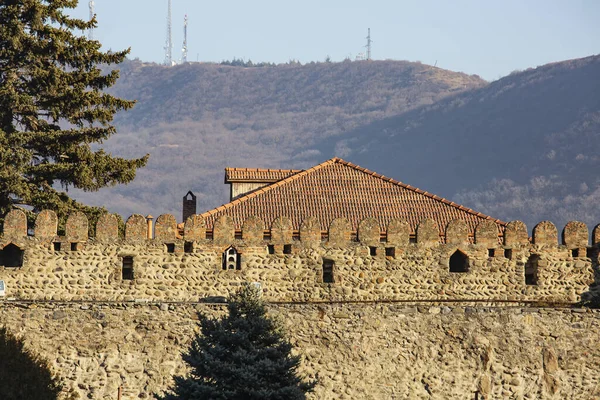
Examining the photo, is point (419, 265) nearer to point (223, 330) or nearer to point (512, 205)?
point (223, 330)

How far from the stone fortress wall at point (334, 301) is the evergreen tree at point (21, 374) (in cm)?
69

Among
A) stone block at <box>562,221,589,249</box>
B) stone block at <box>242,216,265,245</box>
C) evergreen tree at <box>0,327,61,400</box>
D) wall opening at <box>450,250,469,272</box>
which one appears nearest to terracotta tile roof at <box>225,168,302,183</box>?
wall opening at <box>450,250,469,272</box>

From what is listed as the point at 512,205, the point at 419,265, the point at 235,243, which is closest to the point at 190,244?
the point at 235,243

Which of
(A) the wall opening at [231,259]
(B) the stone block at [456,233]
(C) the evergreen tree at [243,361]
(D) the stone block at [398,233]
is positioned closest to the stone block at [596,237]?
(B) the stone block at [456,233]

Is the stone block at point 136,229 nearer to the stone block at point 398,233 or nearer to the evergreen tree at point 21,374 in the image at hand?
the evergreen tree at point 21,374

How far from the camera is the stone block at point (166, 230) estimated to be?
32.9m

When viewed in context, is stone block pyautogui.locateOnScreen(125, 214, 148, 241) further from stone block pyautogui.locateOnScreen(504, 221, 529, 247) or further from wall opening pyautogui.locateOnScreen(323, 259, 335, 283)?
stone block pyautogui.locateOnScreen(504, 221, 529, 247)

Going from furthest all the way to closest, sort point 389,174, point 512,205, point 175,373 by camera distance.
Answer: point 389,174 < point 512,205 < point 175,373

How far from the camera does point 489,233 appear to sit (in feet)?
110

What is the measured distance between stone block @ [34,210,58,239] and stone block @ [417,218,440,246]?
26.6 feet

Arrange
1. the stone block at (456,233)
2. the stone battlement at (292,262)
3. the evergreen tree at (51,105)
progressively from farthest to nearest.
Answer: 1. the evergreen tree at (51,105)
2. the stone block at (456,233)
3. the stone battlement at (292,262)

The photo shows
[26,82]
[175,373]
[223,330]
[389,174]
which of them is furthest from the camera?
[389,174]

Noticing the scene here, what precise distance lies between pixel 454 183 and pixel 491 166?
18.0 ft

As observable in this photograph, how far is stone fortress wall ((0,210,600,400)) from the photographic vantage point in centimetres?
3180
